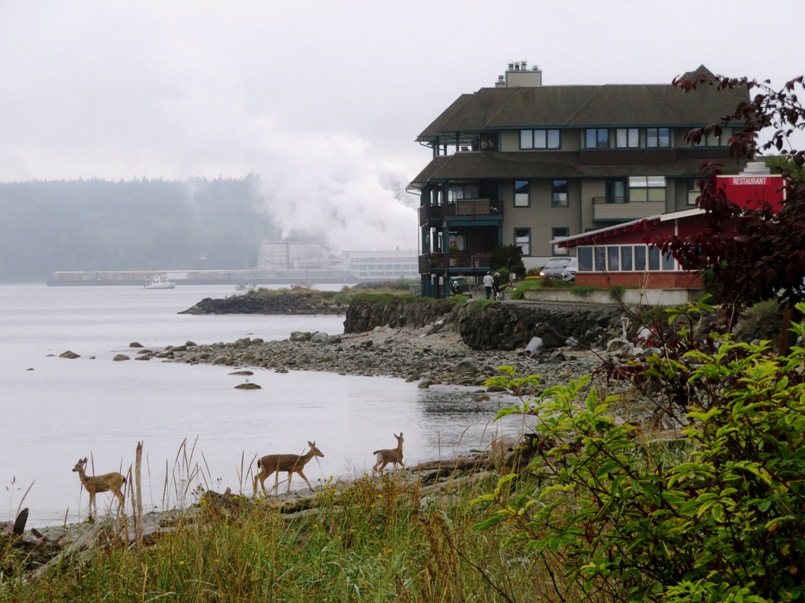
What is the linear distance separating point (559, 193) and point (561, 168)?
1418 millimetres

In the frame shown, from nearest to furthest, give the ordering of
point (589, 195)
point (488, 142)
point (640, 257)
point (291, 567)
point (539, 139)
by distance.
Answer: point (291, 567) < point (640, 257) < point (589, 195) < point (539, 139) < point (488, 142)

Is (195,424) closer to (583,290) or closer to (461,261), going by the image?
(583,290)

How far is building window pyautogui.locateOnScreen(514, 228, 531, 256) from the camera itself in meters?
64.2

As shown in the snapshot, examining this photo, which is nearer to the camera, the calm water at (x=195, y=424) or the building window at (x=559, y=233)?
the calm water at (x=195, y=424)

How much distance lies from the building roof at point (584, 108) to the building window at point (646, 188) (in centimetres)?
321

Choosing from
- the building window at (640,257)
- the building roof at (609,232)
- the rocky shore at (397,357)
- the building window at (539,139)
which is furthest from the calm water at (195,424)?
the building window at (539,139)

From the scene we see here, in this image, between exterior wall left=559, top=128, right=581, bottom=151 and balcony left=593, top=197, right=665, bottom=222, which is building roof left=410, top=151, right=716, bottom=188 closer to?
exterior wall left=559, top=128, right=581, bottom=151

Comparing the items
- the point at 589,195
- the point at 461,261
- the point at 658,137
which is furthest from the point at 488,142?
the point at 658,137

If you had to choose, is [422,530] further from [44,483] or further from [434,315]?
[434,315]

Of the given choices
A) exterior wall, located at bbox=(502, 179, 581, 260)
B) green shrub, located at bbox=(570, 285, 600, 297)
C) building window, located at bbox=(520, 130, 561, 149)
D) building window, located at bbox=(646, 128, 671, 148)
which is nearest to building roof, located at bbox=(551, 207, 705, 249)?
green shrub, located at bbox=(570, 285, 600, 297)

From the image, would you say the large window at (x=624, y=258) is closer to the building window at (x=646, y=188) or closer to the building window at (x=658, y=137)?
the building window at (x=646, y=188)

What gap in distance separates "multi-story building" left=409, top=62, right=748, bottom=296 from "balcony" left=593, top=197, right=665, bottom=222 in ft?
0.18

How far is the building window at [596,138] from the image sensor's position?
6506 cm

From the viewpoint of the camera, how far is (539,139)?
65375mm
